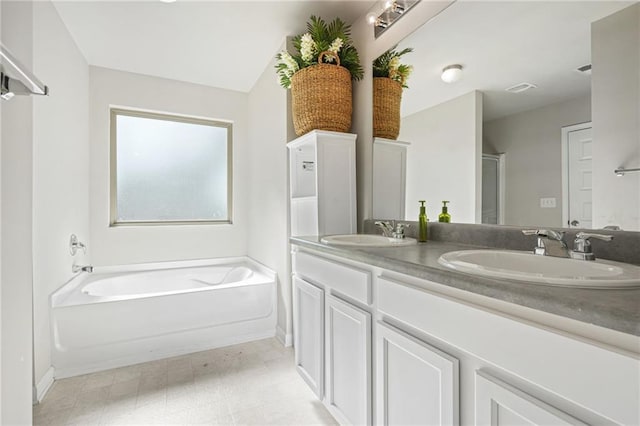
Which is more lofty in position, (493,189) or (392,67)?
(392,67)

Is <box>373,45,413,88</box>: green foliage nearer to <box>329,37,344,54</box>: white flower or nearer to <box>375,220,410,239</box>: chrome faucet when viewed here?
<box>329,37,344,54</box>: white flower

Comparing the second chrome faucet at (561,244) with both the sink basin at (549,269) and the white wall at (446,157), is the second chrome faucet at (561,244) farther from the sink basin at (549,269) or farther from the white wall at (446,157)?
the white wall at (446,157)

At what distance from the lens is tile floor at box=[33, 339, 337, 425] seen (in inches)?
63.8

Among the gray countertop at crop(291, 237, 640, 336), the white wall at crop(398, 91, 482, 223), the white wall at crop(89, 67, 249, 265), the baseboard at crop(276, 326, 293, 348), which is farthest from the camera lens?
the white wall at crop(89, 67, 249, 265)

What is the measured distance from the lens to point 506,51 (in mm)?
1280

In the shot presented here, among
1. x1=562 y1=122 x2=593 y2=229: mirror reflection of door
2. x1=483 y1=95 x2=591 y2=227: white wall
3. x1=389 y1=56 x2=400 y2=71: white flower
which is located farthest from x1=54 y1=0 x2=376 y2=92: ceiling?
x1=562 y1=122 x2=593 y2=229: mirror reflection of door

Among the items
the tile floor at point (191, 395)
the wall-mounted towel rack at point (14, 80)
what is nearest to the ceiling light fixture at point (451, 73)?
the wall-mounted towel rack at point (14, 80)

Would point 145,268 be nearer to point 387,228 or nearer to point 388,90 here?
point 387,228

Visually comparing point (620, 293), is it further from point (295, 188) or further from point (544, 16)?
point (295, 188)

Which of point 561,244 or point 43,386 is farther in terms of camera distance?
point 43,386

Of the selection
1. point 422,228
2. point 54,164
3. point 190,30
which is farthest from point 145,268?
point 422,228

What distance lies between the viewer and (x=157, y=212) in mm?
3230

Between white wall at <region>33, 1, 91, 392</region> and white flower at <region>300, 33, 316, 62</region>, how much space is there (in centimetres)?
158

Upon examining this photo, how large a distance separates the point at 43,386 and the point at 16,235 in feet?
5.66
